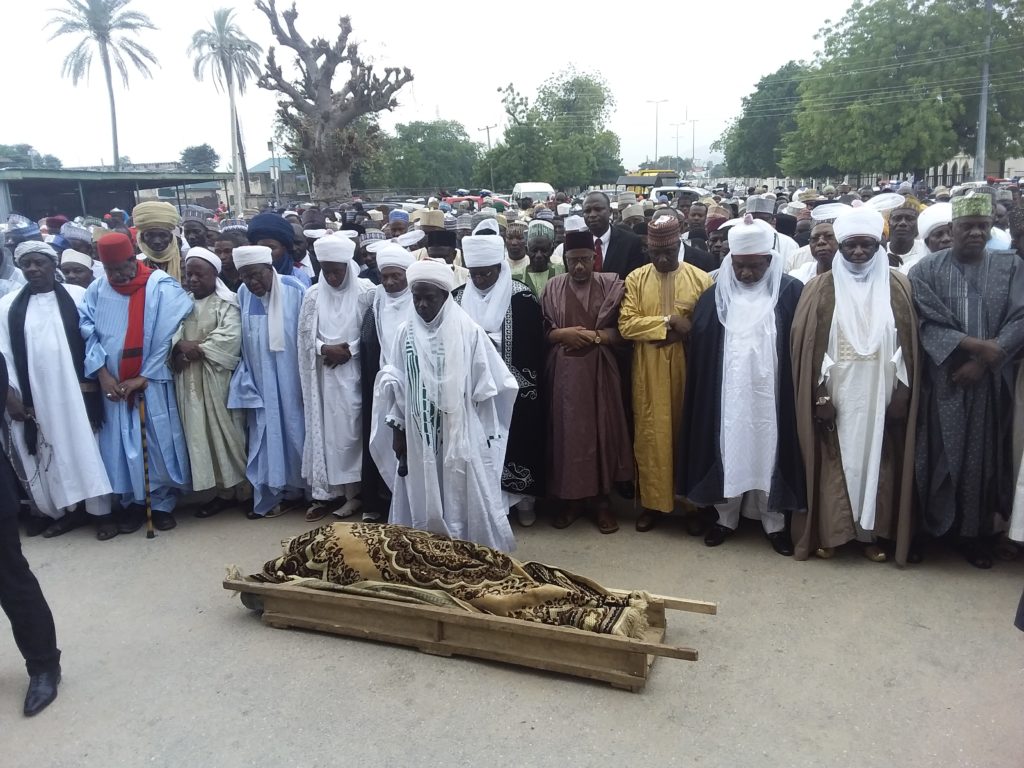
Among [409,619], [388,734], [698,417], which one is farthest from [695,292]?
[388,734]

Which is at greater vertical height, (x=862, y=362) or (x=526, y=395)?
(x=862, y=362)

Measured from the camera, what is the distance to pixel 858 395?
164 inches

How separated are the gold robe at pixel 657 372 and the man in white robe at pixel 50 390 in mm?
3596

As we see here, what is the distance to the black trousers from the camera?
318cm

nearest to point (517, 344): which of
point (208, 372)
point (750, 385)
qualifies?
point (750, 385)

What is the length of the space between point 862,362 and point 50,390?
5028 mm

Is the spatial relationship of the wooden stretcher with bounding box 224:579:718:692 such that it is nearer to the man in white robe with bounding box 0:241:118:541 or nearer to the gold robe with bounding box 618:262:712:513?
the gold robe with bounding box 618:262:712:513

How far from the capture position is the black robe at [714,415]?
14.3 feet

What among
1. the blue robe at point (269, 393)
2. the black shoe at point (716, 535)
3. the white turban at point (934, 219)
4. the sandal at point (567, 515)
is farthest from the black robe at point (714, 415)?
the blue robe at point (269, 393)

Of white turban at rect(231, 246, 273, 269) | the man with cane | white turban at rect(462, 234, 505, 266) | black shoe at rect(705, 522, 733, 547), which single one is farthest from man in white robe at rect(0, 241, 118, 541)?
black shoe at rect(705, 522, 733, 547)

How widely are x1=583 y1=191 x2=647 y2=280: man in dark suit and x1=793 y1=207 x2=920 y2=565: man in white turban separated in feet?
6.50

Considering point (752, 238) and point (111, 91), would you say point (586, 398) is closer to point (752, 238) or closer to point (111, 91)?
point (752, 238)

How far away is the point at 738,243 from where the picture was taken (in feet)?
14.0

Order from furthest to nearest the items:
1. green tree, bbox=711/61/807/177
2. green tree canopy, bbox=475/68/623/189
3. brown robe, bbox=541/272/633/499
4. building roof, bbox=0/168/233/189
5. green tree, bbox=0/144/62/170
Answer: green tree, bbox=711/61/807/177
green tree, bbox=0/144/62/170
green tree canopy, bbox=475/68/623/189
building roof, bbox=0/168/233/189
brown robe, bbox=541/272/633/499
